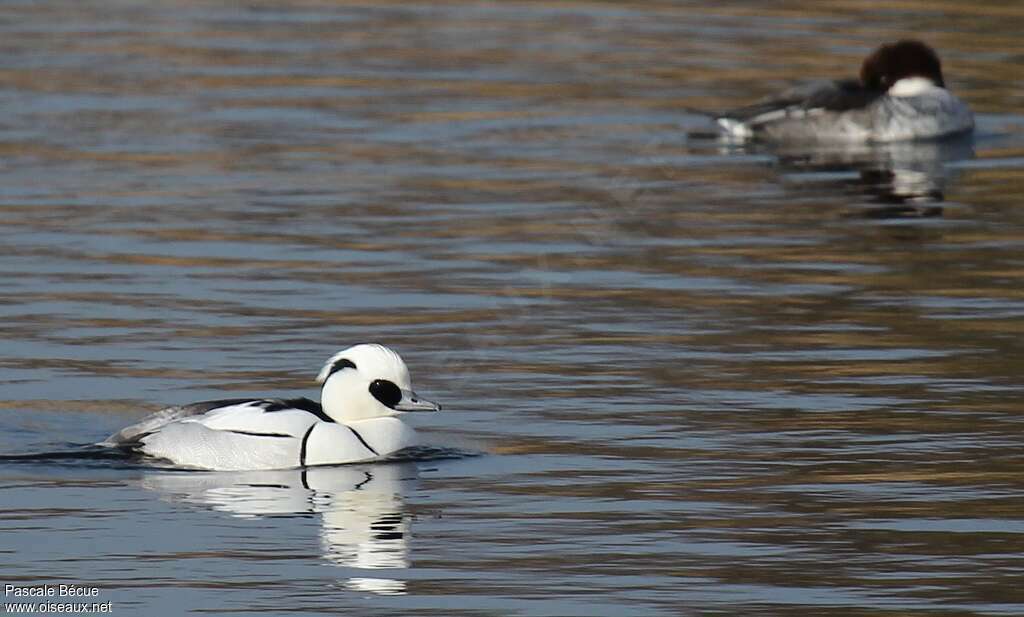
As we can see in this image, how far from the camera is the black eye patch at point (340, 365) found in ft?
39.5

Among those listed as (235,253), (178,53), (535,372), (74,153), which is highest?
(178,53)

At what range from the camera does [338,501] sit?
1123cm

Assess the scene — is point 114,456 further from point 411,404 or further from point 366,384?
point 411,404

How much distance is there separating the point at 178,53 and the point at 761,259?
1314 centimetres

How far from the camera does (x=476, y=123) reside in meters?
24.4

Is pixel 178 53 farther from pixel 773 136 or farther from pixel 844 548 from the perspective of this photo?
pixel 844 548

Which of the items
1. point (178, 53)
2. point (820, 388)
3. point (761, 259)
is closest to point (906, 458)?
point (820, 388)

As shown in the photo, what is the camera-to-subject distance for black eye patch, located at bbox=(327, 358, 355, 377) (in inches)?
474

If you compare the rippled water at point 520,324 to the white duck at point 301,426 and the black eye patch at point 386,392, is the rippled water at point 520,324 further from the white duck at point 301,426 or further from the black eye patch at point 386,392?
the black eye patch at point 386,392

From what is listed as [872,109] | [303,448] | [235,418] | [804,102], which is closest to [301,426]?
[303,448]

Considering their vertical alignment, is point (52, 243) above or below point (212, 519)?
above

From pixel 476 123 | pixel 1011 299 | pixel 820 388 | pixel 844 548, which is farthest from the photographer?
pixel 476 123

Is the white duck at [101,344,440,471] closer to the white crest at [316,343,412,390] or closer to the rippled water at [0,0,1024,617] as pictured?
the white crest at [316,343,412,390]

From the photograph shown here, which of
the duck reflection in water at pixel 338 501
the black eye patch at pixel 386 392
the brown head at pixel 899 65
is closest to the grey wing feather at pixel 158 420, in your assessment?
the duck reflection in water at pixel 338 501
